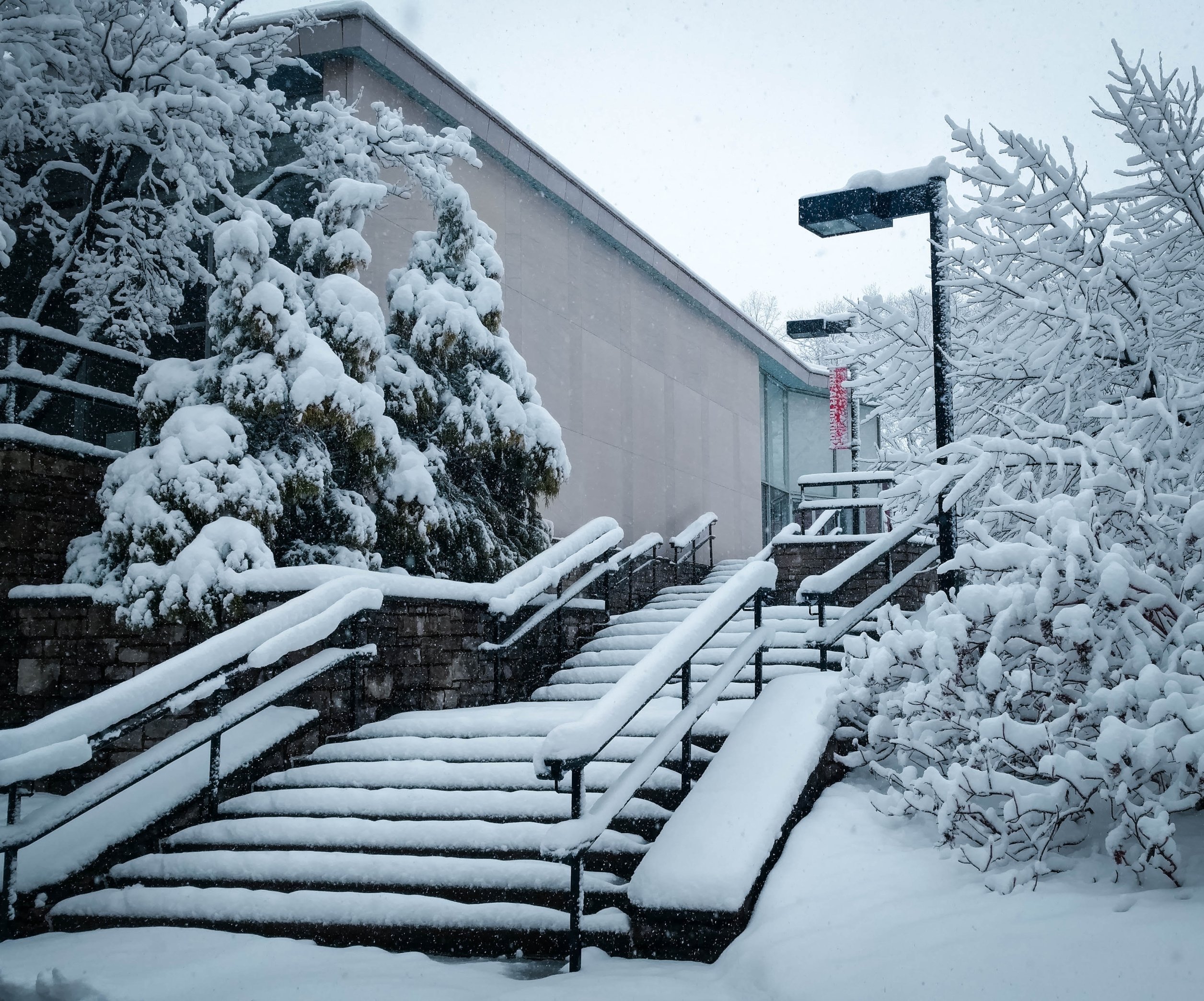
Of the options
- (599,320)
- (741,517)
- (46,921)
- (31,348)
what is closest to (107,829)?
(46,921)

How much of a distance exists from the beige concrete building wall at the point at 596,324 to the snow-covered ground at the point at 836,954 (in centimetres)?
724

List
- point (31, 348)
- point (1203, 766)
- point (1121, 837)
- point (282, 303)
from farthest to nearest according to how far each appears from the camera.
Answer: point (31, 348)
point (282, 303)
point (1121, 837)
point (1203, 766)

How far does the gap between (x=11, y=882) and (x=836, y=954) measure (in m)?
3.72

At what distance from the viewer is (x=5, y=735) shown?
459 cm

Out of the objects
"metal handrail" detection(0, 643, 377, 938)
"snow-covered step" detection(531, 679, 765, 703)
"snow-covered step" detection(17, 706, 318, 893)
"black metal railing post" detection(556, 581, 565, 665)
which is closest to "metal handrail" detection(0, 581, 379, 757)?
"metal handrail" detection(0, 643, 377, 938)

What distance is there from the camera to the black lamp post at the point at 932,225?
22.0 feet

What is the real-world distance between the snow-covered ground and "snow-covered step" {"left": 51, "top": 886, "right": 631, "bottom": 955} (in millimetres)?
133

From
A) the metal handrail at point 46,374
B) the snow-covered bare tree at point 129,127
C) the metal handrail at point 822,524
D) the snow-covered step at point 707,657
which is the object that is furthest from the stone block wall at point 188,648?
the metal handrail at point 822,524

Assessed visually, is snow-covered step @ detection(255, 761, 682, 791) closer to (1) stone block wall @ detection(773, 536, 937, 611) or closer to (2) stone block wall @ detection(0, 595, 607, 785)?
(2) stone block wall @ detection(0, 595, 607, 785)

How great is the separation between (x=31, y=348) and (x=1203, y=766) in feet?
30.1

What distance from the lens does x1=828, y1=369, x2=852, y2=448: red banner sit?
20703mm

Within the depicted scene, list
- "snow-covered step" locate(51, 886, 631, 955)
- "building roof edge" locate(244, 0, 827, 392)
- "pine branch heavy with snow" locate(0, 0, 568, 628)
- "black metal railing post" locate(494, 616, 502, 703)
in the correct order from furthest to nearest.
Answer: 1. "building roof edge" locate(244, 0, 827, 392)
2. "black metal railing post" locate(494, 616, 502, 703)
3. "pine branch heavy with snow" locate(0, 0, 568, 628)
4. "snow-covered step" locate(51, 886, 631, 955)

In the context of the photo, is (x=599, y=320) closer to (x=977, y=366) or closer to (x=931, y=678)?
(x=977, y=366)

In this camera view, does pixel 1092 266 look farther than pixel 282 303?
No
